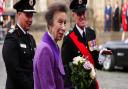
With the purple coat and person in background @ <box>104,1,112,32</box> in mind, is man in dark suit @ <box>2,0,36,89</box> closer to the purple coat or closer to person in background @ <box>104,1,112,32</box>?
the purple coat

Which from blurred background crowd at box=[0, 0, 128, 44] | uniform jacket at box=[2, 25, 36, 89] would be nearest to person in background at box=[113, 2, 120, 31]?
blurred background crowd at box=[0, 0, 128, 44]

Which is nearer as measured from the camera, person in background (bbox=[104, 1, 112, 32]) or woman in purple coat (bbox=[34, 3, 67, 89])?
woman in purple coat (bbox=[34, 3, 67, 89])

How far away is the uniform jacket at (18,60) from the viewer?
6336 millimetres

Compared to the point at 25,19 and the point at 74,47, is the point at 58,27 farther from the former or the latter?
the point at 74,47

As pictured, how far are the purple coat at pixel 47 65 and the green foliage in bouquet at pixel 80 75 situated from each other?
1177mm

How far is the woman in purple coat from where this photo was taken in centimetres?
496

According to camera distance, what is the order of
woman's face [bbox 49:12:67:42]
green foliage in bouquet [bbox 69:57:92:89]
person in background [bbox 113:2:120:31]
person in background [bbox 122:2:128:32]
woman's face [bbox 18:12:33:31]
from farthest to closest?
person in background [bbox 113:2:120:31], person in background [bbox 122:2:128:32], woman's face [bbox 18:12:33:31], green foliage in bouquet [bbox 69:57:92:89], woman's face [bbox 49:12:67:42]

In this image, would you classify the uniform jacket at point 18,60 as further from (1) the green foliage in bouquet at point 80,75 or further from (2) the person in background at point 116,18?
(2) the person in background at point 116,18

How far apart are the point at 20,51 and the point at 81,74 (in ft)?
2.36

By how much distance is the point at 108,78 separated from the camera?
702 inches

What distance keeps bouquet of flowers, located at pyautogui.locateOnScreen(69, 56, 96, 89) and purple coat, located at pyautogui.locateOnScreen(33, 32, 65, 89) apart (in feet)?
3.86

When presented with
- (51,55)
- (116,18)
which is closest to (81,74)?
(51,55)

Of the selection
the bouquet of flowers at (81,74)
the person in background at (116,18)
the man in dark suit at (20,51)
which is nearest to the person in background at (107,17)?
the person in background at (116,18)

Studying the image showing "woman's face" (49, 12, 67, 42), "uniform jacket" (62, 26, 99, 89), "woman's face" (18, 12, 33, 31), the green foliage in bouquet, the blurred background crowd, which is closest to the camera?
"woman's face" (49, 12, 67, 42)
